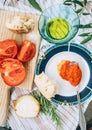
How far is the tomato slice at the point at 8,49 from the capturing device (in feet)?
3.69

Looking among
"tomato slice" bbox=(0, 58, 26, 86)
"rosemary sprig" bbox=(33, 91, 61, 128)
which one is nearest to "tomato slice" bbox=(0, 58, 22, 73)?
"tomato slice" bbox=(0, 58, 26, 86)

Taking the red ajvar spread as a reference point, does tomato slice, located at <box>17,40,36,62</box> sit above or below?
above

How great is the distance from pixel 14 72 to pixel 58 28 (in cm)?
18

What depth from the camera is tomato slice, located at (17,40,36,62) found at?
1128mm

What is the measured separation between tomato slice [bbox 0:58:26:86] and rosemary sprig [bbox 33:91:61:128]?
0.07 metres

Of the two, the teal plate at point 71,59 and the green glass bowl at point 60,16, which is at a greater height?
the green glass bowl at point 60,16

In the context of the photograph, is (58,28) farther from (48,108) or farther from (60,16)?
(48,108)

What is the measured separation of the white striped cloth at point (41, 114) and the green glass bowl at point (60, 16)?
0.02 meters

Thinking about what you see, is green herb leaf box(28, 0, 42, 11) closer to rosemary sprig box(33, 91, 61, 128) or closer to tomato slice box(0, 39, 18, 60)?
tomato slice box(0, 39, 18, 60)

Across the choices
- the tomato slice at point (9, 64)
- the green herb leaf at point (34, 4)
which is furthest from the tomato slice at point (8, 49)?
the green herb leaf at point (34, 4)

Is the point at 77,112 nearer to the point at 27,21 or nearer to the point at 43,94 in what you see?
the point at 43,94

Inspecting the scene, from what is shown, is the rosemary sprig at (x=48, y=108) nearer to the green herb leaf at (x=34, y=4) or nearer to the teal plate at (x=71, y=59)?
the teal plate at (x=71, y=59)

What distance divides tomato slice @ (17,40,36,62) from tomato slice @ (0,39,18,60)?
2 centimetres

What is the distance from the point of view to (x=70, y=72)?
1.12m
